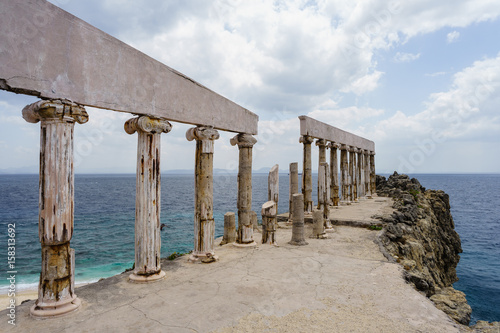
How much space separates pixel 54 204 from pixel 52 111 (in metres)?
1.52

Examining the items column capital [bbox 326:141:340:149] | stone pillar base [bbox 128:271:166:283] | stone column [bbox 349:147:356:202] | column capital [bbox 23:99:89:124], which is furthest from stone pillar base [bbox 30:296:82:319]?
stone column [bbox 349:147:356:202]

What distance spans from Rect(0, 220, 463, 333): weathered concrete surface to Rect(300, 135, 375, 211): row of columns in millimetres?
7752

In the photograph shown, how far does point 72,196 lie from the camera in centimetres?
518

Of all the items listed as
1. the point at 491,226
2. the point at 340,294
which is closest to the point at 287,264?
the point at 340,294

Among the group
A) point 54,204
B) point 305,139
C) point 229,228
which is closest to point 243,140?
point 229,228

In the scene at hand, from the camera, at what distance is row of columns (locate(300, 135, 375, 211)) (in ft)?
52.1

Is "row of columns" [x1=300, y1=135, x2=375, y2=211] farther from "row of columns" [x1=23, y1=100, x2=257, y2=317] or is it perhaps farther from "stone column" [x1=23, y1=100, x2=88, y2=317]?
"stone column" [x1=23, y1=100, x2=88, y2=317]

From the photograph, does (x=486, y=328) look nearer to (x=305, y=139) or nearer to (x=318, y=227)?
(x=318, y=227)

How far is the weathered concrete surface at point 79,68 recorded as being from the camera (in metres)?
4.38

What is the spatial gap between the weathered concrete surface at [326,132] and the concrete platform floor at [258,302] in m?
8.30

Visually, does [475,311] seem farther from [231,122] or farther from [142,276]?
[142,276]

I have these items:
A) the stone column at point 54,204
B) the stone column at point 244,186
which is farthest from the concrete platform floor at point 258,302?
the stone column at point 244,186

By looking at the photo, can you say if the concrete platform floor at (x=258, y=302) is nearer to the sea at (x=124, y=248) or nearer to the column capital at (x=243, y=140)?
the column capital at (x=243, y=140)

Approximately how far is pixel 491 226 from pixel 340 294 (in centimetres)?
4342
